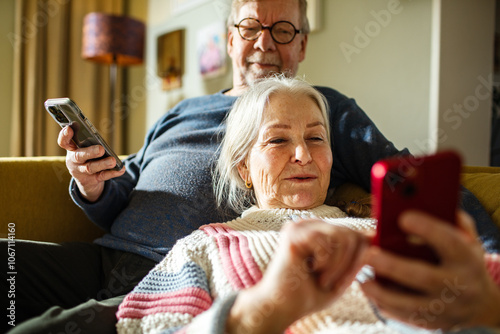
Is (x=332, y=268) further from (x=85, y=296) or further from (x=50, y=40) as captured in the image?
(x=50, y=40)

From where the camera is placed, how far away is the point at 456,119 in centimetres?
168

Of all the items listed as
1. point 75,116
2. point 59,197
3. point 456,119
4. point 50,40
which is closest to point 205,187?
point 75,116

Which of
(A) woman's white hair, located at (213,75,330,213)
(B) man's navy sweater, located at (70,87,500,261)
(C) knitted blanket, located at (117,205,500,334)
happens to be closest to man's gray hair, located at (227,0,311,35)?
(B) man's navy sweater, located at (70,87,500,261)

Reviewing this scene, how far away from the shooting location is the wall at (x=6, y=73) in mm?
3227

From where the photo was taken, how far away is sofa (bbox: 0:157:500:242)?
122cm

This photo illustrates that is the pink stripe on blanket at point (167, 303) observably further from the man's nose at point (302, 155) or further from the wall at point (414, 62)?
the wall at point (414, 62)

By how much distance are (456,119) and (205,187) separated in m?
1.11

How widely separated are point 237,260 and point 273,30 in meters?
0.93

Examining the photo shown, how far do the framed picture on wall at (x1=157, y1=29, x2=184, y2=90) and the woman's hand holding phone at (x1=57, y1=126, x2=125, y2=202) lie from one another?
2021mm

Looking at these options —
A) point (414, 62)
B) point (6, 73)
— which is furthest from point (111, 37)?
point (414, 62)

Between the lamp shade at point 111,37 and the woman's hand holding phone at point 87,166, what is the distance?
2.06 metres

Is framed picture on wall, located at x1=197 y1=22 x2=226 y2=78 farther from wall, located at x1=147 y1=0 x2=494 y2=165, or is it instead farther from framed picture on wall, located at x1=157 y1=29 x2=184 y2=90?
wall, located at x1=147 y1=0 x2=494 y2=165

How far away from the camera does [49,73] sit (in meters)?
3.29

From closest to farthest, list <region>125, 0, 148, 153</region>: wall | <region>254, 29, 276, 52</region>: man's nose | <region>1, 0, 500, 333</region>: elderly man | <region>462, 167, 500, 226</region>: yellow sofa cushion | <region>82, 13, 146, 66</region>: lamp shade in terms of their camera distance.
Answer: <region>462, 167, 500, 226</region>: yellow sofa cushion, <region>1, 0, 500, 333</region>: elderly man, <region>254, 29, 276, 52</region>: man's nose, <region>82, 13, 146, 66</region>: lamp shade, <region>125, 0, 148, 153</region>: wall
